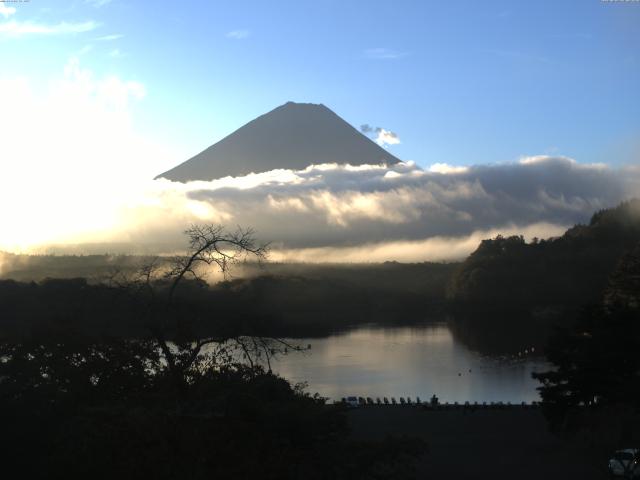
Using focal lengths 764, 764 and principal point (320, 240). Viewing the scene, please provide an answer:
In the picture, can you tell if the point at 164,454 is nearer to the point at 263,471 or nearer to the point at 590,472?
the point at 263,471

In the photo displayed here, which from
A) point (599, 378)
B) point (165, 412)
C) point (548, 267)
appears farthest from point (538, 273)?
point (165, 412)

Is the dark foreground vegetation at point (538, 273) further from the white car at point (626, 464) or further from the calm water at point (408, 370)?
the white car at point (626, 464)

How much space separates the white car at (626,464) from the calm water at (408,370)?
18948mm

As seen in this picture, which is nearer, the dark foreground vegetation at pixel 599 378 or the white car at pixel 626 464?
the white car at pixel 626 464

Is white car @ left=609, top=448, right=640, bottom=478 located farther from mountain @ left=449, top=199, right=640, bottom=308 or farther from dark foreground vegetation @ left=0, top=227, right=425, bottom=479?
mountain @ left=449, top=199, right=640, bottom=308

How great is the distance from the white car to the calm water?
18.9m

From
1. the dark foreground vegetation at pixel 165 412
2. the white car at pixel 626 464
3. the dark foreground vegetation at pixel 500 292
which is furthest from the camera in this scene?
the dark foreground vegetation at pixel 500 292

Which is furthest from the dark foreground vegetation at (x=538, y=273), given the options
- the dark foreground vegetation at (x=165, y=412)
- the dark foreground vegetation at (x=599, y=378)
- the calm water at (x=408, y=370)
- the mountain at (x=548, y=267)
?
the dark foreground vegetation at (x=165, y=412)

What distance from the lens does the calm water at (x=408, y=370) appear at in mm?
34062

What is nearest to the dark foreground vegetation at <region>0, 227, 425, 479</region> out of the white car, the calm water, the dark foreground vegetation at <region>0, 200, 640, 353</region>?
the white car

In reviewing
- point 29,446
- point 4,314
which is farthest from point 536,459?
point 4,314

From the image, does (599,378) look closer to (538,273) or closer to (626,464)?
(626,464)

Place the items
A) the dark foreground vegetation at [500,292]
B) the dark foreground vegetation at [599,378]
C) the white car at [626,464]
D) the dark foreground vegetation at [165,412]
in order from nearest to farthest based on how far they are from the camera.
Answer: the dark foreground vegetation at [165,412] → the white car at [626,464] → the dark foreground vegetation at [599,378] → the dark foreground vegetation at [500,292]

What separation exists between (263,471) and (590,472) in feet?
29.8
